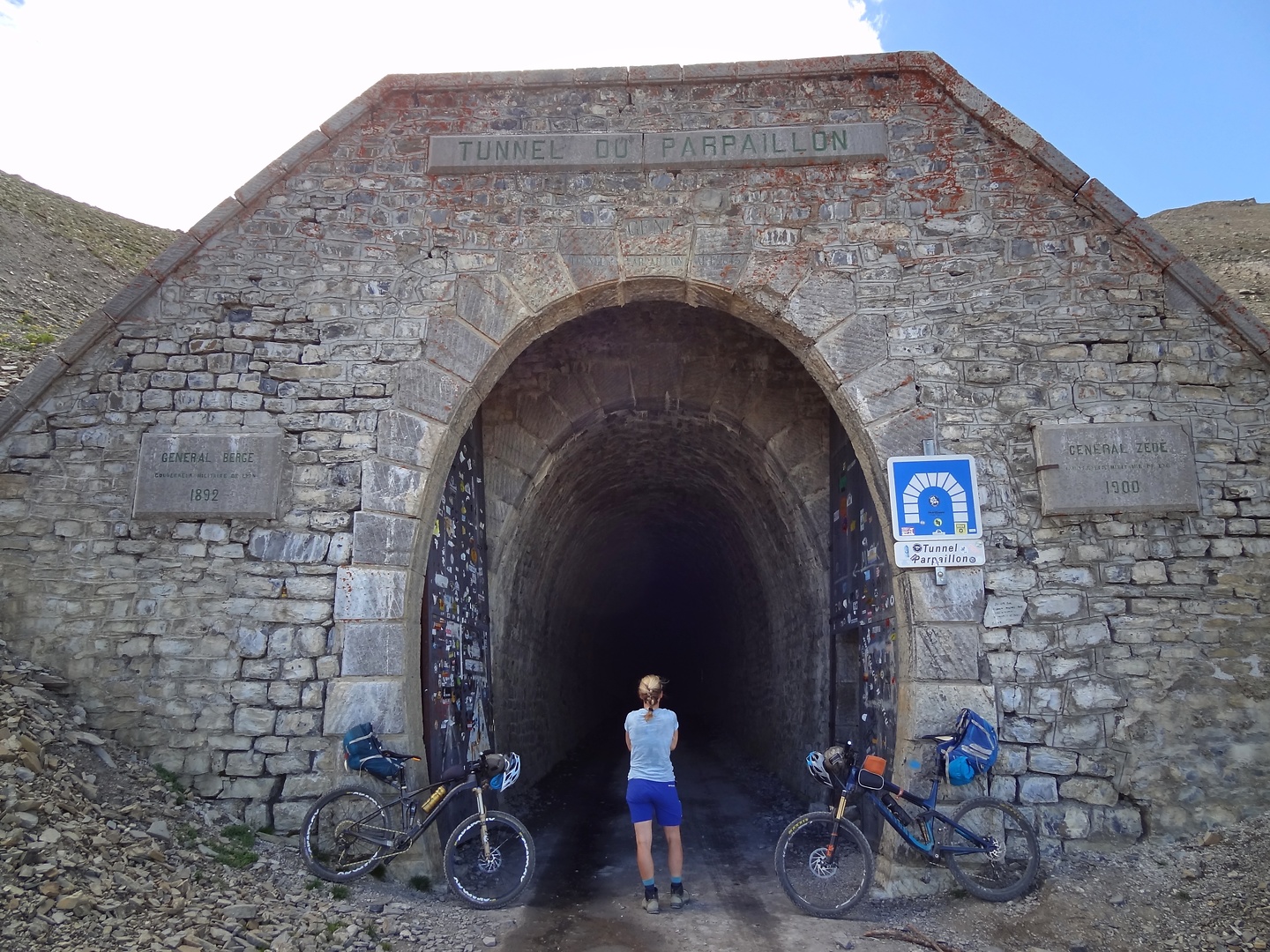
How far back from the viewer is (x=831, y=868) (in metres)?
5.47

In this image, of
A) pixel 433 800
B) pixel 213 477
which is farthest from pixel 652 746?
pixel 213 477

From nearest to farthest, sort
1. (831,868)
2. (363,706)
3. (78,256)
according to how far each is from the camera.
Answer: (831,868) < (363,706) < (78,256)

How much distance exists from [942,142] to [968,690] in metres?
4.19

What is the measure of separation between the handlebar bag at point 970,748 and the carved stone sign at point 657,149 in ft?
14.1

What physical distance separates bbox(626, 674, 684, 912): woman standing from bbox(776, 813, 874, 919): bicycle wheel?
2.24 ft

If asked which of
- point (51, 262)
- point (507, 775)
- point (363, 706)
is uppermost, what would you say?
point (51, 262)

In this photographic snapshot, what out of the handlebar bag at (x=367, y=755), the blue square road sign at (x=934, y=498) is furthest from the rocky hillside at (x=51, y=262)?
the blue square road sign at (x=934, y=498)

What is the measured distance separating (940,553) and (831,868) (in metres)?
2.24

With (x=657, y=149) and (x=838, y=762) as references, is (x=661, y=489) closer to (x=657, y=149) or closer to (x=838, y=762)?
(x=657, y=149)

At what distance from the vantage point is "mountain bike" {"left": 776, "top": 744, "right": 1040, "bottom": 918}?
5453 millimetres

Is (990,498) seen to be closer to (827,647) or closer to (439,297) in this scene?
(827,647)

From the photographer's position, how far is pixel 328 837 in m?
5.75

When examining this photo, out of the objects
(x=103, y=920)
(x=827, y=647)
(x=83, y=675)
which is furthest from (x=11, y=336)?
(x=827, y=647)

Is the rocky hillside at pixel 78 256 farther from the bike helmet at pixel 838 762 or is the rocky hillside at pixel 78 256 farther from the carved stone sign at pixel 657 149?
the bike helmet at pixel 838 762
